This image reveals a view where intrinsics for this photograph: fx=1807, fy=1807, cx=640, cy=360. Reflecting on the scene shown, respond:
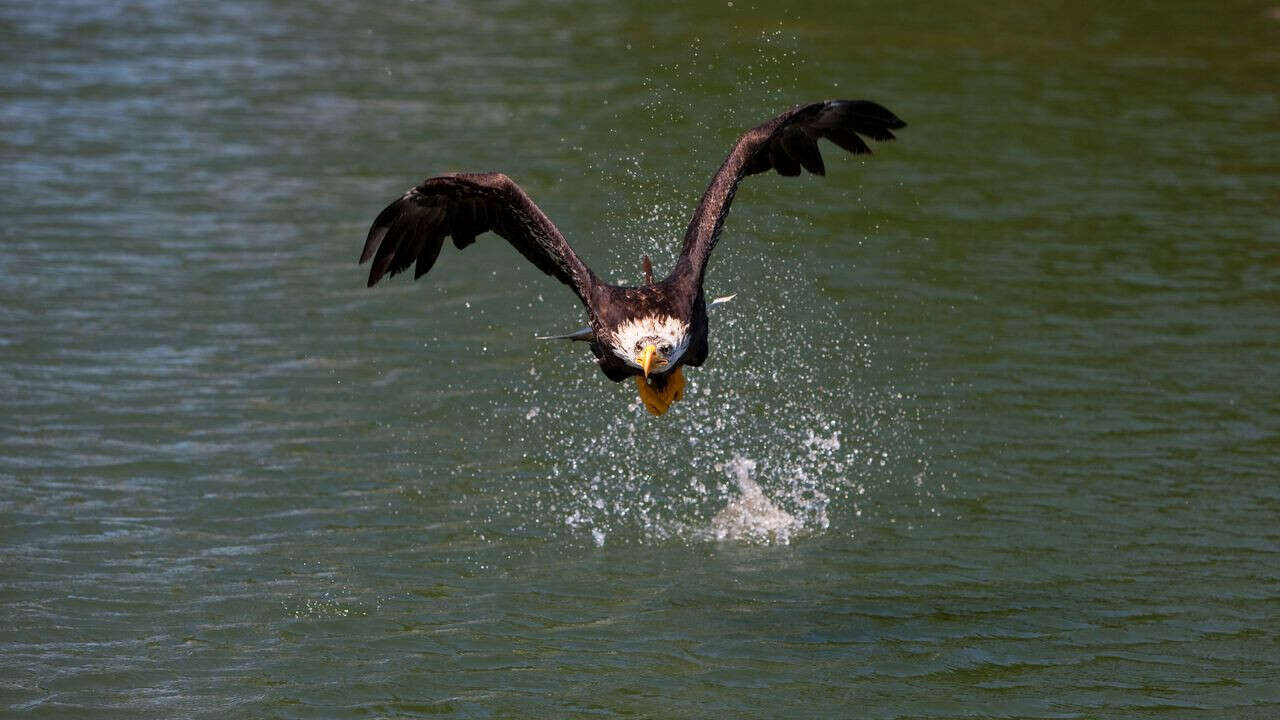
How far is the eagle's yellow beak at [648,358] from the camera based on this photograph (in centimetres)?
812

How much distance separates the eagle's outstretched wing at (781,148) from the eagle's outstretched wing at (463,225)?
64cm

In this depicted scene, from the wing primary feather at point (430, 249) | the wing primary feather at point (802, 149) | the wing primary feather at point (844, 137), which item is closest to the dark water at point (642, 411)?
the wing primary feather at point (430, 249)

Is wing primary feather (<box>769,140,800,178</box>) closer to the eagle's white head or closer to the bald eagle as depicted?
the bald eagle

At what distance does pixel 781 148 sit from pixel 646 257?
137 centimetres

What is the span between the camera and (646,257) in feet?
30.9

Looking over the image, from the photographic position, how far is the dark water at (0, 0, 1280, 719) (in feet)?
29.3

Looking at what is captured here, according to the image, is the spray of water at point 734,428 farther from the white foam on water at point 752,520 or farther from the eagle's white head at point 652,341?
the eagle's white head at point 652,341

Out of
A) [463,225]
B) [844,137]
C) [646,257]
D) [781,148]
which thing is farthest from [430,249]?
[844,137]

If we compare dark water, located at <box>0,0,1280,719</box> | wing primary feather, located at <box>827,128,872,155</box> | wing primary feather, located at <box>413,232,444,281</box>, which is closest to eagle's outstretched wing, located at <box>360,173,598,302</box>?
wing primary feather, located at <box>413,232,444,281</box>

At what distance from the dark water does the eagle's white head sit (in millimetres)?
1583

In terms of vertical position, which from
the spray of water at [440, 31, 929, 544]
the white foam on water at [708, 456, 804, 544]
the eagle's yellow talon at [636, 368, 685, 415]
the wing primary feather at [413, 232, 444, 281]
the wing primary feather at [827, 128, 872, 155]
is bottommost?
the white foam on water at [708, 456, 804, 544]

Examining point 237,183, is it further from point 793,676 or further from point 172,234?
point 793,676

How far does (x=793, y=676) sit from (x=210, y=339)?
630cm

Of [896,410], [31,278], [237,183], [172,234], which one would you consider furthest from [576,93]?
[896,410]
